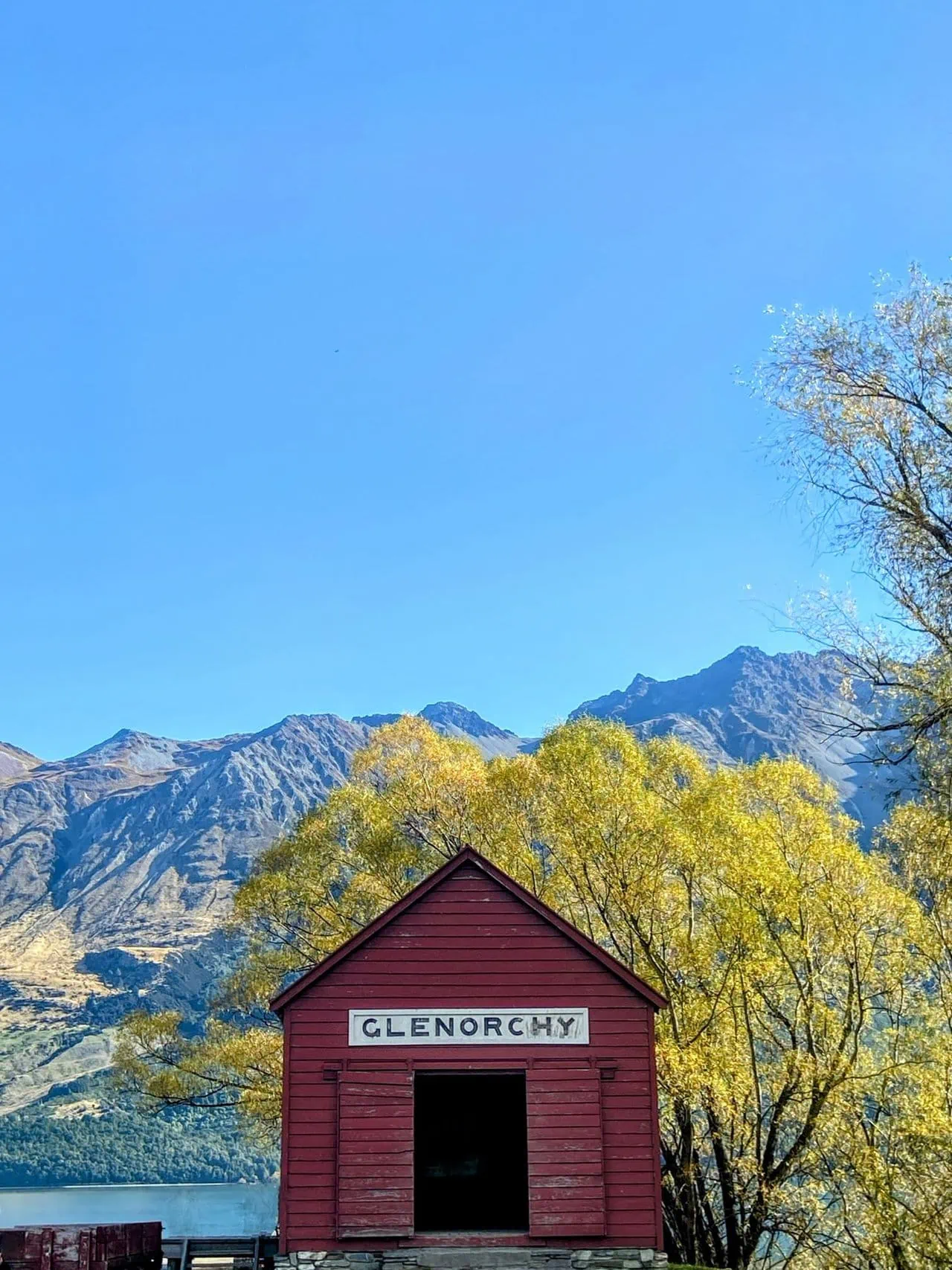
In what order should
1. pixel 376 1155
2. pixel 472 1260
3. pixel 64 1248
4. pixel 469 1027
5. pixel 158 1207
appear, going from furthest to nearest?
pixel 158 1207 < pixel 469 1027 < pixel 376 1155 < pixel 64 1248 < pixel 472 1260

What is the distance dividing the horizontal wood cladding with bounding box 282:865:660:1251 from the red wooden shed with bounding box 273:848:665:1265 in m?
0.03

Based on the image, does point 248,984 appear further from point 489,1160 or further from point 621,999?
point 621,999

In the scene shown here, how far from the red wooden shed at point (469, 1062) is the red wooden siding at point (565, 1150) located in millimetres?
27

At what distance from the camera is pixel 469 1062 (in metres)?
22.6

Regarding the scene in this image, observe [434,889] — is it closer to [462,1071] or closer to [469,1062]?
[469,1062]

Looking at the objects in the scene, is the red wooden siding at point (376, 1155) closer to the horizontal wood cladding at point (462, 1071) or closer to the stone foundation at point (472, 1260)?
the horizontal wood cladding at point (462, 1071)

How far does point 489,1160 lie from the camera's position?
29703 mm

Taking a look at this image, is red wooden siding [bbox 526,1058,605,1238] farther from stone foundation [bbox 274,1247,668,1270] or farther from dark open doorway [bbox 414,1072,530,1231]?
dark open doorway [bbox 414,1072,530,1231]

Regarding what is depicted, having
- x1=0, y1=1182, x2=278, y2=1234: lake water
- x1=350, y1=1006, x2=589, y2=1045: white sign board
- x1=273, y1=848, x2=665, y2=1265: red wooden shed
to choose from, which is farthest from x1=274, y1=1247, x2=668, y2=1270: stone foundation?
x1=0, y1=1182, x2=278, y2=1234: lake water

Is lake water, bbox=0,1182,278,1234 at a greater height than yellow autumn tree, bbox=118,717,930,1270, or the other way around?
yellow autumn tree, bbox=118,717,930,1270

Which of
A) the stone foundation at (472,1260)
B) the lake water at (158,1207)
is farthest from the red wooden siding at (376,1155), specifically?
the lake water at (158,1207)

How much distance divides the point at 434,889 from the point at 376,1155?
4.78m

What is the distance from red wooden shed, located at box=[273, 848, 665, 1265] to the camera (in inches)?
863

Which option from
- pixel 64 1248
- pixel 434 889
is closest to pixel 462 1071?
pixel 434 889
